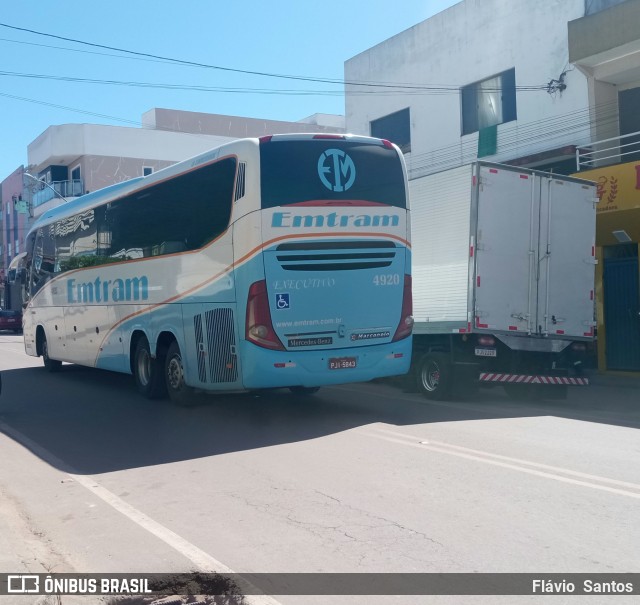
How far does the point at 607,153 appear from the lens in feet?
60.2

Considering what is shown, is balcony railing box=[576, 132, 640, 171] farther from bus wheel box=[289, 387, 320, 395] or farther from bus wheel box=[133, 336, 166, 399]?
bus wheel box=[133, 336, 166, 399]

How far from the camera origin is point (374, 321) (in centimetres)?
1092

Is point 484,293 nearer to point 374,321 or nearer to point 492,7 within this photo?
point 374,321

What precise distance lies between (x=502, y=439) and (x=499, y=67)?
1470 centimetres

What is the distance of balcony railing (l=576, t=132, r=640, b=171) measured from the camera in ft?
59.0

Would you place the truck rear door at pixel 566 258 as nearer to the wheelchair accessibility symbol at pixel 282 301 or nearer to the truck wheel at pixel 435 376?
the truck wheel at pixel 435 376

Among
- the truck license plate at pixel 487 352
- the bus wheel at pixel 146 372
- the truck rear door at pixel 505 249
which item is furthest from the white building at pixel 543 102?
the bus wheel at pixel 146 372

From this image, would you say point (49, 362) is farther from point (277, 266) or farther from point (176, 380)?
point (277, 266)

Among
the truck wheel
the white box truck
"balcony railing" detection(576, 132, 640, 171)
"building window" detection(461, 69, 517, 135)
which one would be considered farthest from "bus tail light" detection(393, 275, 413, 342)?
"building window" detection(461, 69, 517, 135)

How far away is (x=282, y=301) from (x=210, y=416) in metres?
2.44

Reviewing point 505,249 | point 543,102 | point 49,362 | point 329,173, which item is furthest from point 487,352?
point 49,362

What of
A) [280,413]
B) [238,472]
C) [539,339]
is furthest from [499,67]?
[238,472]

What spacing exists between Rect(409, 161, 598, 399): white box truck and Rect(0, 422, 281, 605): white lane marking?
6.60m

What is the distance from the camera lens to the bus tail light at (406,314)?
11.2 meters
